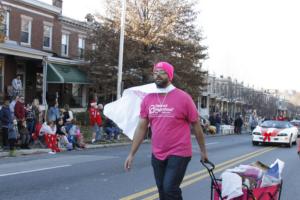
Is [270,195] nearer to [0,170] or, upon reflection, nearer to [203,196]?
[203,196]

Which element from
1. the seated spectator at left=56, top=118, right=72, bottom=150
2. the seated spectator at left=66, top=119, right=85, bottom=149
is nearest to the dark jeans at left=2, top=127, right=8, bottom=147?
the seated spectator at left=56, top=118, right=72, bottom=150

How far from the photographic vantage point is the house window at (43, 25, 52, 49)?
3206 centimetres

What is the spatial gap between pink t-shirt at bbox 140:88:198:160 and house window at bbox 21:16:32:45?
85.8ft

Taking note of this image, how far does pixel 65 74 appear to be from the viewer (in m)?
29.3

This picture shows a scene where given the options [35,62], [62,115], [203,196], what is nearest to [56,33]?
[35,62]

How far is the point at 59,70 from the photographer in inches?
1150

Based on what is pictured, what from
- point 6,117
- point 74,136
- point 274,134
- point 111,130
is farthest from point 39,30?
point 274,134

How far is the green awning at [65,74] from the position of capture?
28469 millimetres

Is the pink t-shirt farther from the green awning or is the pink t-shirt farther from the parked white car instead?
the green awning

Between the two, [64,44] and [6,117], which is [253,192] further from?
[64,44]

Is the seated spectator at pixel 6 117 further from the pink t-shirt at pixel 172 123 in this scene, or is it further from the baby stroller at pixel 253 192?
the baby stroller at pixel 253 192

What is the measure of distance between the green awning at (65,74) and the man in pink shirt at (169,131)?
76.9ft

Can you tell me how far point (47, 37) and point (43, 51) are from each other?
8.83ft

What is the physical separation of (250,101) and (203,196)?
68421 mm
